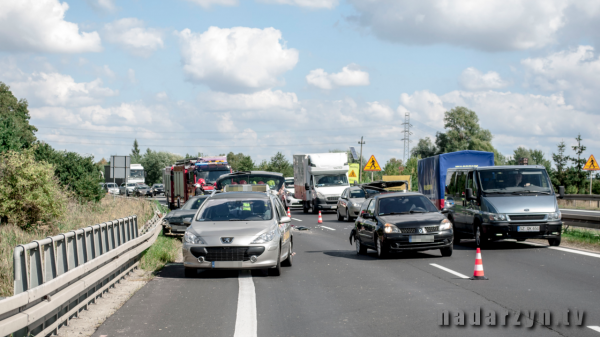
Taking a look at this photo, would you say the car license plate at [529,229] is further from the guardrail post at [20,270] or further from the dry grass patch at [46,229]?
the guardrail post at [20,270]

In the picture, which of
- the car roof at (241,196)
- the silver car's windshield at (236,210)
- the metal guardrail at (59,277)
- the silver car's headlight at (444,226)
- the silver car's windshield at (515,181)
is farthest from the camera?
the silver car's windshield at (515,181)

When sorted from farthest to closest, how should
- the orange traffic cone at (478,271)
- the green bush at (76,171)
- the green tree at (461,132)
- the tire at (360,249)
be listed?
1. the green tree at (461,132)
2. the green bush at (76,171)
3. the tire at (360,249)
4. the orange traffic cone at (478,271)

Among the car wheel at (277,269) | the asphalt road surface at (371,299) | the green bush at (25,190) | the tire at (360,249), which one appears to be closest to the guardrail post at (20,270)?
the asphalt road surface at (371,299)

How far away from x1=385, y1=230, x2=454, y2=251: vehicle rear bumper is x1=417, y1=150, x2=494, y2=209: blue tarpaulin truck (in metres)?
9.62

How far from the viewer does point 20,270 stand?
244 inches

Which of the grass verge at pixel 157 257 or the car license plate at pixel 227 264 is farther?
the grass verge at pixel 157 257

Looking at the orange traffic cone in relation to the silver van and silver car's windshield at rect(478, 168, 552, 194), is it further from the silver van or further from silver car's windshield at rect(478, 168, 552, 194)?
silver car's windshield at rect(478, 168, 552, 194)

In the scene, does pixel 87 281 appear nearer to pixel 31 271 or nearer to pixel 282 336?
pixel 31 271

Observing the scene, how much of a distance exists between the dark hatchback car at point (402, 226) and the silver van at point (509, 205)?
1938 mm

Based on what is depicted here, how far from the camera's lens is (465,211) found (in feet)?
58.9

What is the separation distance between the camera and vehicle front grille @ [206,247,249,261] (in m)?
11.2

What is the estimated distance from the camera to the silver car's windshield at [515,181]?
16.7 m

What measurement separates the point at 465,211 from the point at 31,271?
13.6 metres

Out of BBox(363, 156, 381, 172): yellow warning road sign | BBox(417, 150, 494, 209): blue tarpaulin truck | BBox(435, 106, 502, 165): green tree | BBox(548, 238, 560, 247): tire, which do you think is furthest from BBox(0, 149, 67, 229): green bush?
BBox(435, 106, 502, 165): green tree
